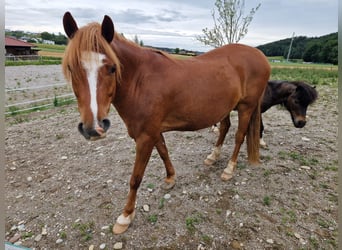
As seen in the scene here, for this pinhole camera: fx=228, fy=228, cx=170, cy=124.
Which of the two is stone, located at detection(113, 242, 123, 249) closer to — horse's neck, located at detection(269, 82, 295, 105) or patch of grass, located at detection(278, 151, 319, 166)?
patch of grass, located at detection(278, 151, 319, 166)

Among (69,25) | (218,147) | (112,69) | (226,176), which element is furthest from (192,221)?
(69,25)

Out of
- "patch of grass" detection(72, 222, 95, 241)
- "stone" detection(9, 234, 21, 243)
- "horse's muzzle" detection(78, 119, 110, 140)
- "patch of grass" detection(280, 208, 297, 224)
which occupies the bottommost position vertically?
"stone" detection(9, 234, 21, 243)

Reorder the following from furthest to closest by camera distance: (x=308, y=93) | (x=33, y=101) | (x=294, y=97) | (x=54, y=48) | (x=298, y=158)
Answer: (x=54, y=48)
(x=33, y=101)
(x=294, y=97)
(x=308, y=93)
(x=298, y=158)

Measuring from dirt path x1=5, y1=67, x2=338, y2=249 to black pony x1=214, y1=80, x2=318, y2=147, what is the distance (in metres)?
0.54

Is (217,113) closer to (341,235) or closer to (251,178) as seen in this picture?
(251,178)

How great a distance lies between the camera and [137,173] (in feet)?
7.11

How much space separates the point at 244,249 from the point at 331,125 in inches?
159

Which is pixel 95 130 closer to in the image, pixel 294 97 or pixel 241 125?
pixel 241 125

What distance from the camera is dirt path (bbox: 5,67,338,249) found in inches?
83.9

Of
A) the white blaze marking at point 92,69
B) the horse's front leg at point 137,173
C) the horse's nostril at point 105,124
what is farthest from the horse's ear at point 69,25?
the horse's front leg at point 137,173

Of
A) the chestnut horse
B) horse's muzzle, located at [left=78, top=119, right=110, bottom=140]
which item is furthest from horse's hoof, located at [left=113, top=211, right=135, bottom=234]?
horse's muzzle, located at [left=78, top=119, right=110, bottom=140]

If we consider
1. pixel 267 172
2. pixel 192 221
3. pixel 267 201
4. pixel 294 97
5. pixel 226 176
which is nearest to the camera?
pixel 192 221

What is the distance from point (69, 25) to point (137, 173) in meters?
1.35

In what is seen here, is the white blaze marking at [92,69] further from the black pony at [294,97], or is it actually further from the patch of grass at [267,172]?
the black pony at [294,97]
